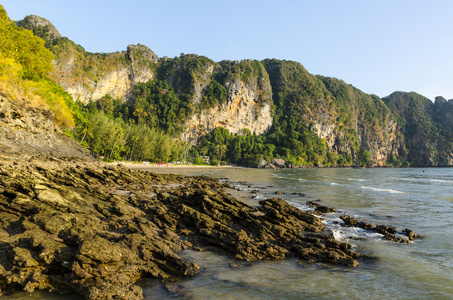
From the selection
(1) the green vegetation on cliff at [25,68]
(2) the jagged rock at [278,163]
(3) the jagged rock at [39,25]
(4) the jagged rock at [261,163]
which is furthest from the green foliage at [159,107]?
(1) the green vegetation on cliff at [25,68]

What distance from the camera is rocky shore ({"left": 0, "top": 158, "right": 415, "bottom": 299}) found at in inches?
265

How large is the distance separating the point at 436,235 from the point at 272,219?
10059 millimetres

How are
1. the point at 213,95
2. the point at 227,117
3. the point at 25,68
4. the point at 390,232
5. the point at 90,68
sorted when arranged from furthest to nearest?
the point at 227,117 < the point at 213,95 < the point at 90,68 < the point at 25,68 < the point at 390,232

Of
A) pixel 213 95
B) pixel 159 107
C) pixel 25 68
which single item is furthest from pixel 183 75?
pixel 25 68

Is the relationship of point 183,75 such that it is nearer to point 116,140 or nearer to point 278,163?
point 278,163

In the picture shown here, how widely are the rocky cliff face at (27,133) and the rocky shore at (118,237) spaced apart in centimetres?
1381

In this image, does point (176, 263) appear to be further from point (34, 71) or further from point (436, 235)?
point (34, 71)

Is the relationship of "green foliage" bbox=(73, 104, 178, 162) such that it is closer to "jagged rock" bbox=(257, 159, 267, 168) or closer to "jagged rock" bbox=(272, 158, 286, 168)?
"jagged rock" bbox=(257, 159, 267, 168)

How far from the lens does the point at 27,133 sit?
99.9 feet

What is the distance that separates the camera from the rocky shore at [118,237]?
6.72 meters

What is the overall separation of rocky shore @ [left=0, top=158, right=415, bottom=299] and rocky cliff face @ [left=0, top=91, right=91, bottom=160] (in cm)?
1381

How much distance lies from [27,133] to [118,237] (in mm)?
30464

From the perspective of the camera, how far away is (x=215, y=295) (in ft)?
23.0

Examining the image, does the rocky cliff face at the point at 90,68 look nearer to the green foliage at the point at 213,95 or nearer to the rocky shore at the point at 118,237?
the green foliage at the point at 213,95
